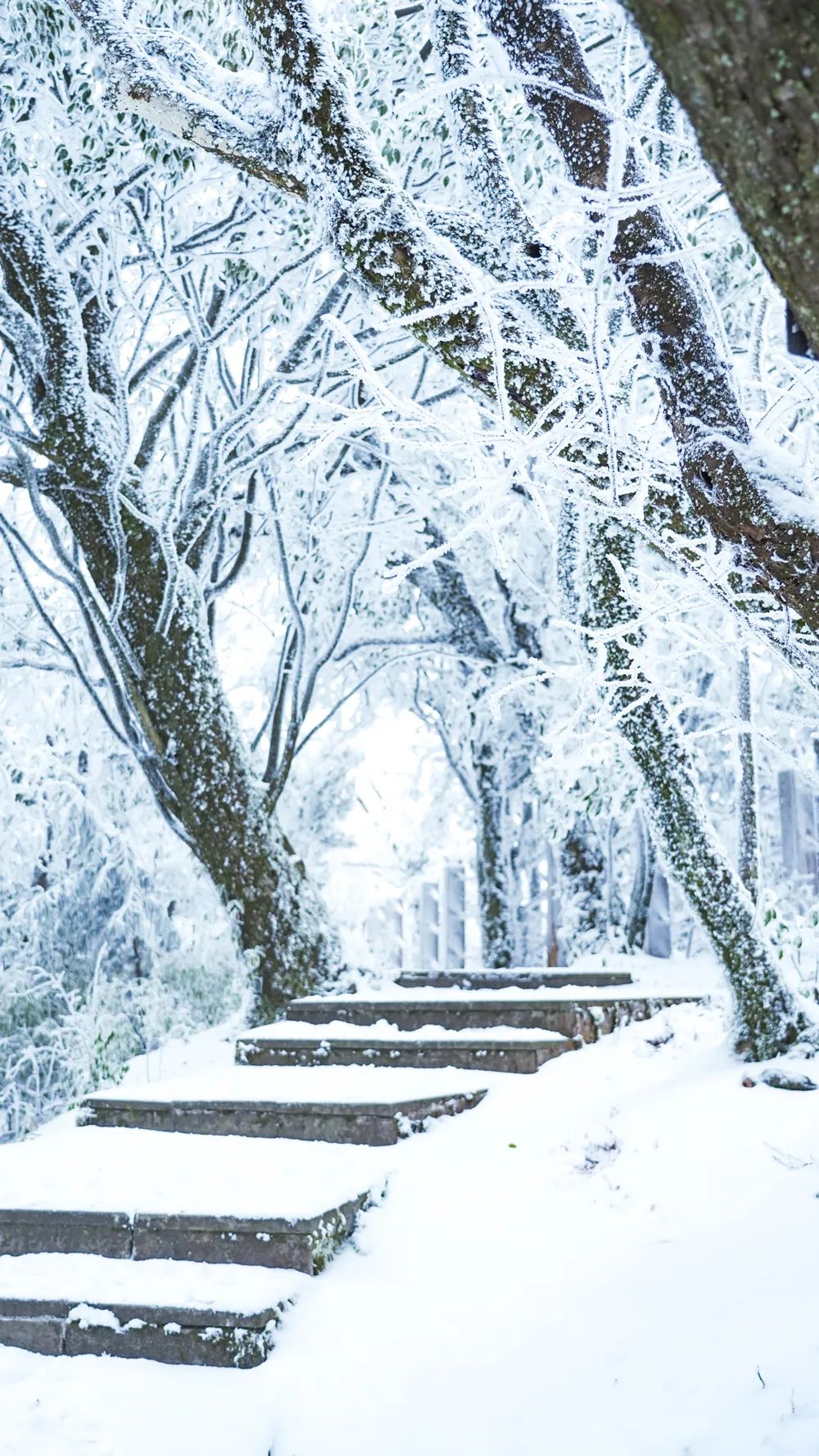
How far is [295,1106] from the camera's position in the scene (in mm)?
3826

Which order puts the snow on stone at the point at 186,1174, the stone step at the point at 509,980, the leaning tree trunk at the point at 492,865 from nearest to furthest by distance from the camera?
the snow on stone at the point at 186,1174
the stone step at the point at 509,980
the leaning tree trunk at the point at 492,865

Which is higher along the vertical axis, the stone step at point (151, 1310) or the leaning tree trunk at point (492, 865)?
the leaning tree trunk at point (492, 865)

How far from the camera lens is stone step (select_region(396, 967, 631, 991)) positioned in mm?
5738

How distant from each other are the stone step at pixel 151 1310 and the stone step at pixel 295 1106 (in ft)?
2.66

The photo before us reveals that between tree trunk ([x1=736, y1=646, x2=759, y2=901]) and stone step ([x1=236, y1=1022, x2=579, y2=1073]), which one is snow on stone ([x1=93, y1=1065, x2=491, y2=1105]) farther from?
tree trunk ([x1=736, y1=646, x2=759, y2=901])

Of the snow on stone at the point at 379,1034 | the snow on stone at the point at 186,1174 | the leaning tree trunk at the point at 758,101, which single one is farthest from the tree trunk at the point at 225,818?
the leaning tree trunk at the point at 758,101

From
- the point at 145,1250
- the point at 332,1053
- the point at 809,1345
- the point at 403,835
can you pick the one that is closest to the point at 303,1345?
the point at 145,1250

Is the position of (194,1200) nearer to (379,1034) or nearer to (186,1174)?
(186,1174)

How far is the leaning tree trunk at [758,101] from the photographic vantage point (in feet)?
3.33

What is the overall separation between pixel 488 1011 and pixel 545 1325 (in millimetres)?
2213

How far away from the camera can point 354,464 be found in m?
7.70

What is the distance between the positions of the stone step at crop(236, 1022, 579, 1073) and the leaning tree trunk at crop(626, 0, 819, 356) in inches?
137

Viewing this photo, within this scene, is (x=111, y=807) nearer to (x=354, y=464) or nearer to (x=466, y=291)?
(x=354, y=464)

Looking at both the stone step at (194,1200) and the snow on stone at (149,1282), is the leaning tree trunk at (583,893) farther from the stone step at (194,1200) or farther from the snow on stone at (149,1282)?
the snow on stone at (149,1282)
